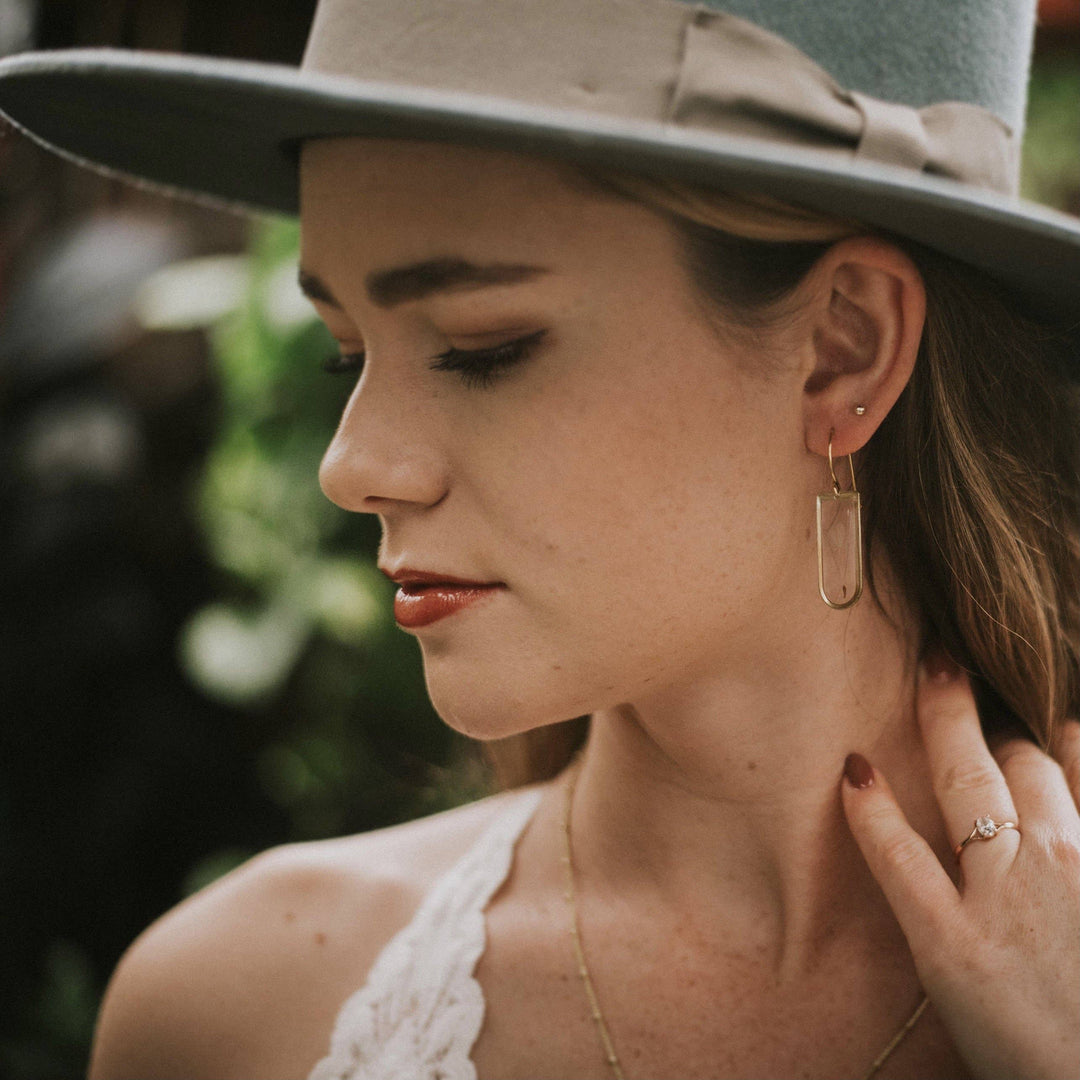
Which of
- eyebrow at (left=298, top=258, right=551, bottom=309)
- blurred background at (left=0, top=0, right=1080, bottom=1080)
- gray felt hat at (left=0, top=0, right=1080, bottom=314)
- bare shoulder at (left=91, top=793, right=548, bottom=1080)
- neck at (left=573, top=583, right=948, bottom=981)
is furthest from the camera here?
blurred background at (left=0, top=0, right=1080, bottom=1080)

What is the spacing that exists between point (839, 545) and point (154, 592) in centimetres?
226

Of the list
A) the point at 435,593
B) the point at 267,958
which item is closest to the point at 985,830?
the point at 435,593

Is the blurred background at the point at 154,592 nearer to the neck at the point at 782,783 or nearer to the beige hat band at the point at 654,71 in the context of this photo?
the neck at the point at 782,783

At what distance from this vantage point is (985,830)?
111 centimetres

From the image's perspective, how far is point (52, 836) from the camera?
2.77 meters

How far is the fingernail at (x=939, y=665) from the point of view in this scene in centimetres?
125

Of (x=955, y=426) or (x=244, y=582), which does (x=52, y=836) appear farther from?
(x=955, y=426)

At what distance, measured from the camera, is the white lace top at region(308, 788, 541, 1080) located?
1.21m

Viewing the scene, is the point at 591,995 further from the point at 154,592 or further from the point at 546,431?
the point at 154,592

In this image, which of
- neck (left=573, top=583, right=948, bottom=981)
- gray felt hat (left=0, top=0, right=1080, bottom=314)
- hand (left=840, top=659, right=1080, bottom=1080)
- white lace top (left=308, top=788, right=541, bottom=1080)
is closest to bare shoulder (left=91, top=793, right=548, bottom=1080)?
white lace top (left=308, top=788, right=541, bottom=1080)

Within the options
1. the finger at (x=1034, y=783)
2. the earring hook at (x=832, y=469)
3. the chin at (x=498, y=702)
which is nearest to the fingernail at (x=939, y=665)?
the finger at (x=1034, y=783)

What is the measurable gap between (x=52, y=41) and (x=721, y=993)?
10.3 ft

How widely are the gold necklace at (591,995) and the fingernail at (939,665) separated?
346mm

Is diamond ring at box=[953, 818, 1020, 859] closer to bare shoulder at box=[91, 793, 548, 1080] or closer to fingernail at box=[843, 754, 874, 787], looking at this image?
fingernail at box=[843, 754, 874, 787]
